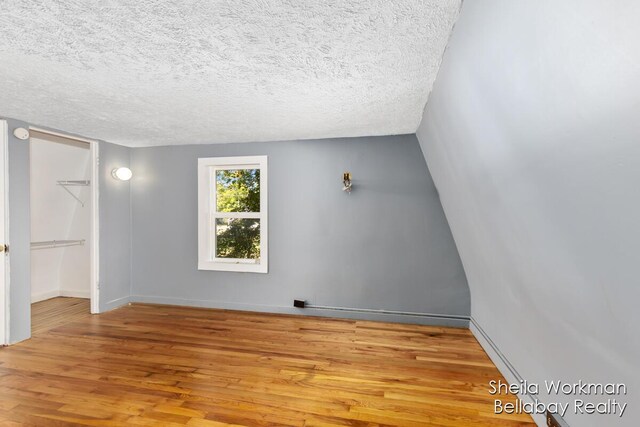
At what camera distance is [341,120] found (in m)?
3.08

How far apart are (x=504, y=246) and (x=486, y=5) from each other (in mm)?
1262

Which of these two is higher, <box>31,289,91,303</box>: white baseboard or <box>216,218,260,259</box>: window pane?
<box>216,218,260,259</box>: window pane

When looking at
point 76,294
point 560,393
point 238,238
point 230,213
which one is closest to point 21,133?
point 230,213

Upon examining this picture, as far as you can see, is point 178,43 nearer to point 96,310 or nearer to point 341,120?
point 341,120

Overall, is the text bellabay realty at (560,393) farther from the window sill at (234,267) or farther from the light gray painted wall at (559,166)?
the window sill at (234,267)

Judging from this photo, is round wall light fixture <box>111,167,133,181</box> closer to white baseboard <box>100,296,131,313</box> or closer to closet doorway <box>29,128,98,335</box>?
closet doorway <box>29,128,98,335</box>

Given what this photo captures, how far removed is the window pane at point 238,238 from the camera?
416cm

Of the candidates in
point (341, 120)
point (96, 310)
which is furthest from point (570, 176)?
point (96, 310)

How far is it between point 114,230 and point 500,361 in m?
4.41

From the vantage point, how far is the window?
13.4 ft

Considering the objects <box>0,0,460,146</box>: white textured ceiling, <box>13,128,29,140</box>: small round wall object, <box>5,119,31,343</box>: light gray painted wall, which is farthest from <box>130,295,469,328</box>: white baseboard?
<box>13,128,29,140</box>: small round wall object

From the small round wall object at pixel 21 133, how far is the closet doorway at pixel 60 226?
39.3 inches

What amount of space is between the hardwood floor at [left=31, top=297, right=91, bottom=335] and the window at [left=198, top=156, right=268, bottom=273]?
61.1 inches

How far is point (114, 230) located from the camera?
13.4 feet
